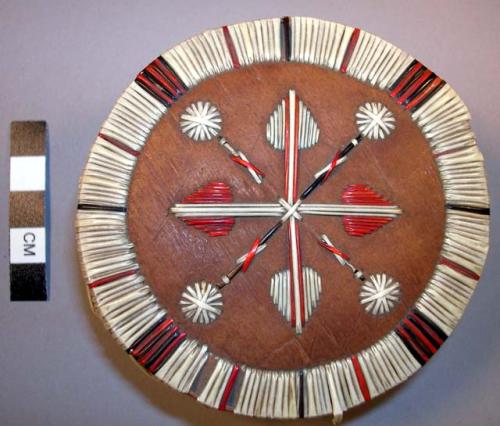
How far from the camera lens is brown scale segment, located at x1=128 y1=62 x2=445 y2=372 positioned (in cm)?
144

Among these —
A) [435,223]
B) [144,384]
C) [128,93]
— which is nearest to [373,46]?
[435,223]

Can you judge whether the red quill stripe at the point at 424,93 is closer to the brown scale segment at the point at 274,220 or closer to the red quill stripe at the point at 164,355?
the brown scale segment at the point at 274,220

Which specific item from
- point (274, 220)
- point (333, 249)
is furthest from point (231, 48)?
point (333, 249)

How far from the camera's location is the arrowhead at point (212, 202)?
1.44m

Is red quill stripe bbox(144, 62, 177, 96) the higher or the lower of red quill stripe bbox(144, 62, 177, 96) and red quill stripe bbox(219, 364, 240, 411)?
the higher

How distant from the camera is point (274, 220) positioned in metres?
1.46

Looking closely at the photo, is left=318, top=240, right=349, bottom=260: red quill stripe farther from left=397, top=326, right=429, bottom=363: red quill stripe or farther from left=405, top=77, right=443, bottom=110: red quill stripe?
left=405, top=77, right=443, bottom=110: red quill stripe

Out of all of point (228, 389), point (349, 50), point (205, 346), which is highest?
point (349, 50)

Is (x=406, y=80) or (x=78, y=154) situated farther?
(x=78, y=154)

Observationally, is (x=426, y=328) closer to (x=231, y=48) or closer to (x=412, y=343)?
(x=412, y=343)

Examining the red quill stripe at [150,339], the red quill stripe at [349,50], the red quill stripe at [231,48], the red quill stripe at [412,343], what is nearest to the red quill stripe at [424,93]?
the red quill stripe at [349,50]

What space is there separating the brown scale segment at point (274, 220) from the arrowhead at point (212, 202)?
0.05 ft

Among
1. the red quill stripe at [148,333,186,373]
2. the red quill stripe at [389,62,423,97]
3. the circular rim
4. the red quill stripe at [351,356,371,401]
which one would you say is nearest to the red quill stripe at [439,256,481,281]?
the circular rim

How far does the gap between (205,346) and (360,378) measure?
0.38 m
